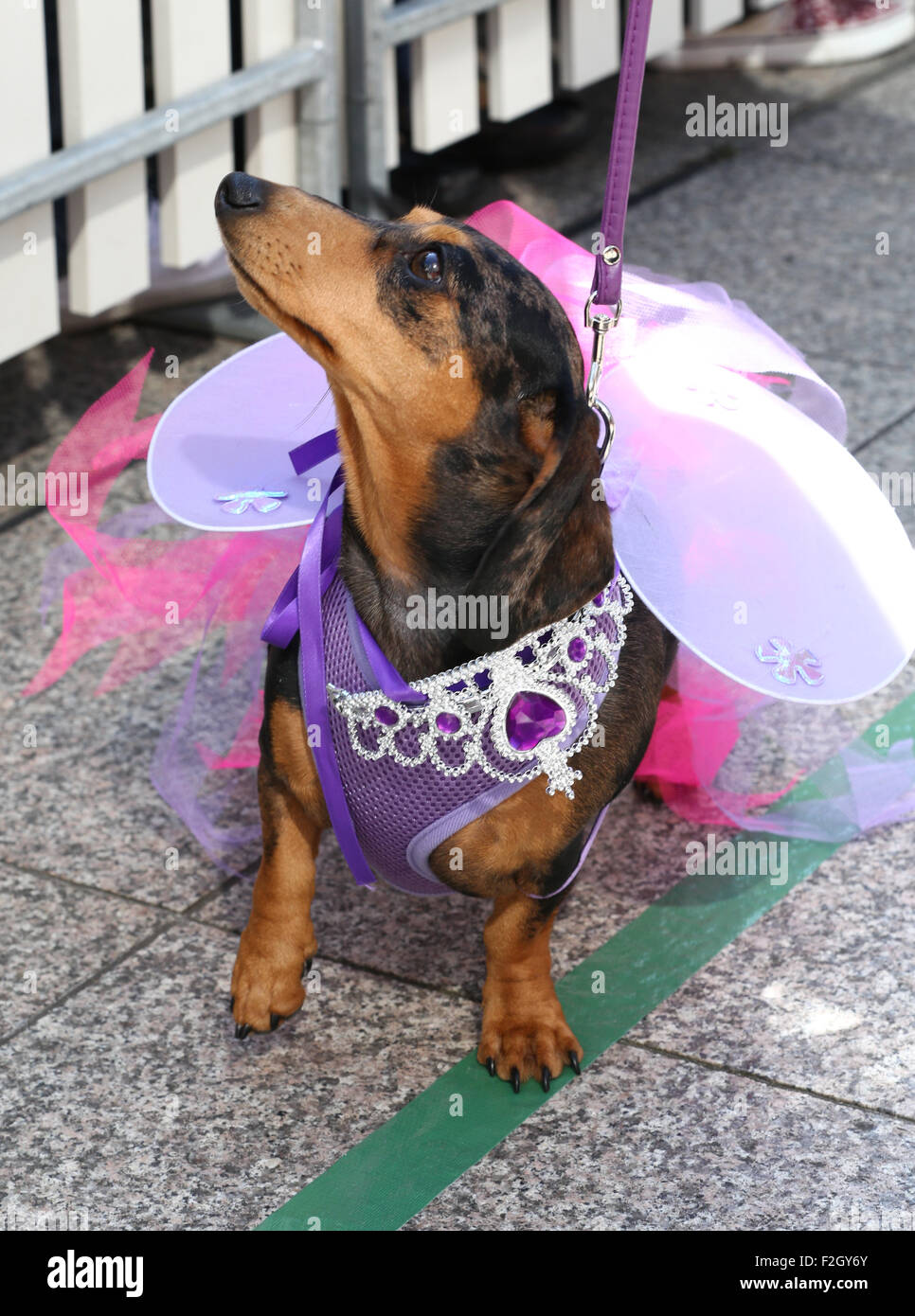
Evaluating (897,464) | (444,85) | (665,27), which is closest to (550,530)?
(897,464)

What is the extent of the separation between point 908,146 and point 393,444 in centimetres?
613

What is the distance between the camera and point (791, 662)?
326 centimetres

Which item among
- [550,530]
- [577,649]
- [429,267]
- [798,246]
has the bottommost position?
[798,246]

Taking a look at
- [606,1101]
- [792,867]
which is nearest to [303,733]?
[606,1101]

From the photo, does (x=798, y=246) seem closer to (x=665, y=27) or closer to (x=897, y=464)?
(x=665, y=27)

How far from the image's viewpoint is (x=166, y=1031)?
3.35m

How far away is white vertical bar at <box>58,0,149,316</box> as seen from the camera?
5094 mm

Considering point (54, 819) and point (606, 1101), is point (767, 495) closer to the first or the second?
point (606, 1101)

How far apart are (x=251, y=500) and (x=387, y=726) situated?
Answer: 2.00ft

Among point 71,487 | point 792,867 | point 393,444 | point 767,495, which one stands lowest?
point 792,867

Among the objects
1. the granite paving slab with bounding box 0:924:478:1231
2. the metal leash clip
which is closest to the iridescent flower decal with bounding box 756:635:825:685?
the metal leash clip

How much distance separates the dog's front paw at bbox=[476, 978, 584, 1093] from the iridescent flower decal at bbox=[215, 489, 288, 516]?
1019 mm

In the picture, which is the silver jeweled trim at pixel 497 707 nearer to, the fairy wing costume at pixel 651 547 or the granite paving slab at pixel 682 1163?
the fairy wing costume at pixel 651 547
